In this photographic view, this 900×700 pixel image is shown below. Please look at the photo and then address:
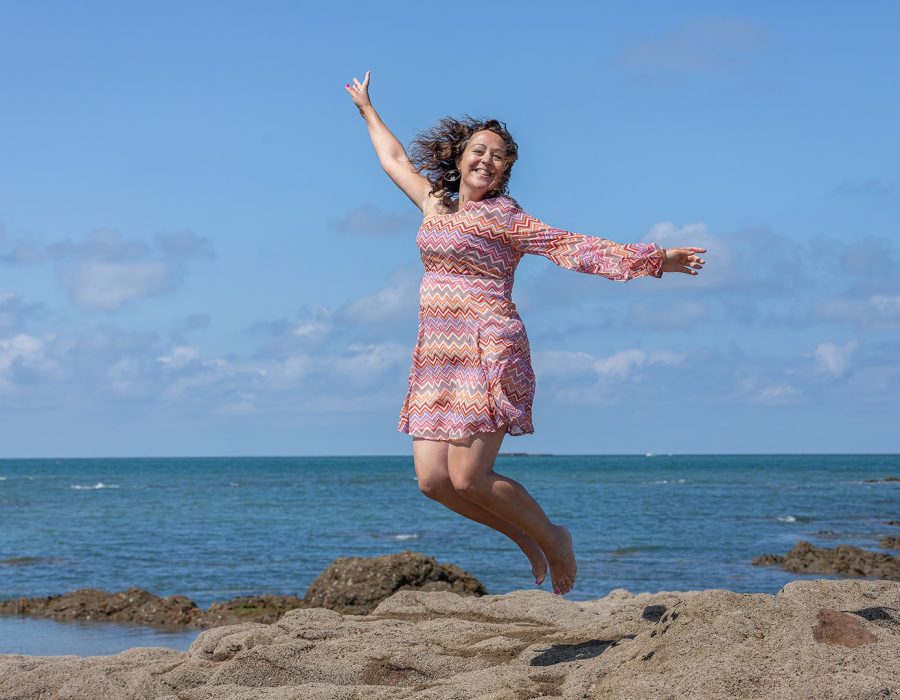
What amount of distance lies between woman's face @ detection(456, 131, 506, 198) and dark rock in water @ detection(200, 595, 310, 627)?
6.97 metres

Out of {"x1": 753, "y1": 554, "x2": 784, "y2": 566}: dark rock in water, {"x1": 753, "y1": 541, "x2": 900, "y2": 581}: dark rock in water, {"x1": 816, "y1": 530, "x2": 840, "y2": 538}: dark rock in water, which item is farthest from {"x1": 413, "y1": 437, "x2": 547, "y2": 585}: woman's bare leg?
{"x1": 816, "y1": 530, "x2": 840, "y2": 538}: dark rock in water

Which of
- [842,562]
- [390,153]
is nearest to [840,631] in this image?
[390,153]

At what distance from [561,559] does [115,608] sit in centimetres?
859

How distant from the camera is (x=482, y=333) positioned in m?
5.38

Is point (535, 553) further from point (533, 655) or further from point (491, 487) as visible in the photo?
point (491, 487)

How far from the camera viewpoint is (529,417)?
5.45 m

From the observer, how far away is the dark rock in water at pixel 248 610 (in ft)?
38.1

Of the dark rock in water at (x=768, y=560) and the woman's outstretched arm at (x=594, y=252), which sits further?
the dark rock in water at (x=768, y=560)

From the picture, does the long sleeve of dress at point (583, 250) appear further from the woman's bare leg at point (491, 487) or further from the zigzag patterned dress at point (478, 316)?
the woman's bare leg at point (491, 487)

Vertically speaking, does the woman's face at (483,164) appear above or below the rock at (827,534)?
above

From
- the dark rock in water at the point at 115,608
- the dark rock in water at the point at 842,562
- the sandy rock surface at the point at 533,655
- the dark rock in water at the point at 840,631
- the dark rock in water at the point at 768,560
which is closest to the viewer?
the sandy rock surface at the point at 533,655

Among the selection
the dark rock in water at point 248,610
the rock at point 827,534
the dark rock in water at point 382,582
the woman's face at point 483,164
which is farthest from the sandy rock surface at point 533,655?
the rock at point 827,534

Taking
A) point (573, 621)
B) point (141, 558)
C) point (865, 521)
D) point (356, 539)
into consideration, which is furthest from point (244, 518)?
point (573, 621)

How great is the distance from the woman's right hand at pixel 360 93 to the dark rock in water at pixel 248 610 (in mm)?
6525
